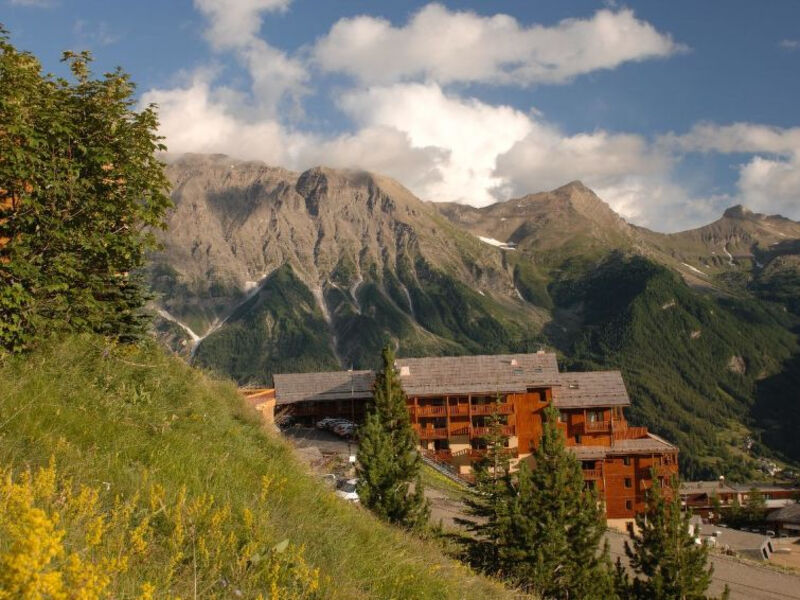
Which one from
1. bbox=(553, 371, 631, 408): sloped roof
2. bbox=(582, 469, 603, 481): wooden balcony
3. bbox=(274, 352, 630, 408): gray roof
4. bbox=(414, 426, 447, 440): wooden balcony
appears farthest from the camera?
bbox=(414, 426, 447, 440): wooden balcony

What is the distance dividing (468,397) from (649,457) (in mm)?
17978

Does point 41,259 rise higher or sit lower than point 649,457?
higher

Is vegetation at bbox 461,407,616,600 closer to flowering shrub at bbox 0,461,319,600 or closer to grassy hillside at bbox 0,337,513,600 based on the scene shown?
grassy hillside at bbox 0,337,513,600

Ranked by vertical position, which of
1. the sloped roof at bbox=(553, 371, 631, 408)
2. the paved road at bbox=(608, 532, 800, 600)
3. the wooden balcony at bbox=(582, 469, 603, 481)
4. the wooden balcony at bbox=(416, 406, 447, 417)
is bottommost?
the paved road at bbox=(608, 532, 800, 600)

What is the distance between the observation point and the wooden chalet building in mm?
60219

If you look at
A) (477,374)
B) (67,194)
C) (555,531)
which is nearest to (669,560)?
(555,531)

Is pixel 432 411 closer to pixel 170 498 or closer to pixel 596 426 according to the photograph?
pixel 596 426

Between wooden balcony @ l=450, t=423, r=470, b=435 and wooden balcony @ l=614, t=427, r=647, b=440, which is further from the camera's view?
wooden balcony @ l=450, t=423, r=470, b=435

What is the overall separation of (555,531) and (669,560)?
6.91 m

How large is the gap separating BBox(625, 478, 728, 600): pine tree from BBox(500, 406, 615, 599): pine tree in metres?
2.09

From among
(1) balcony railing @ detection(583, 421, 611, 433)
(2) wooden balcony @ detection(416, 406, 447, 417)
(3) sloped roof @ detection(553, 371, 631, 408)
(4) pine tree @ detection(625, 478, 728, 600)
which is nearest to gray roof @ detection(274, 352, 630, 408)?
(3) sloped roof @ detection(553, 371, 631, 408)

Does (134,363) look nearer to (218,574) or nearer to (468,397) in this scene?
(218,574)

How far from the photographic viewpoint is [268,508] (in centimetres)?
897

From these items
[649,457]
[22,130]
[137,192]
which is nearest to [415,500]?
[137,192]
